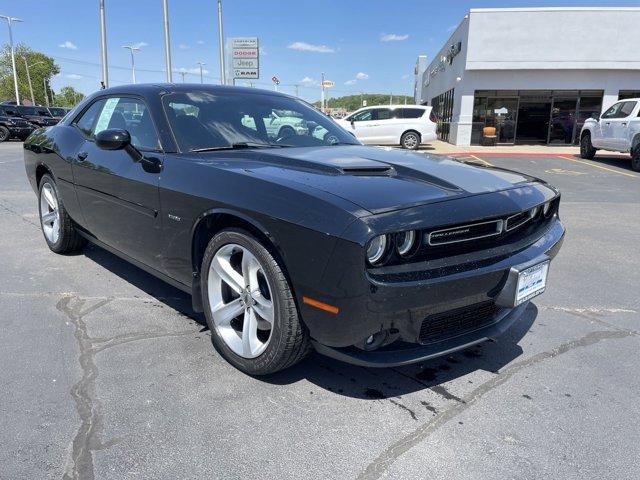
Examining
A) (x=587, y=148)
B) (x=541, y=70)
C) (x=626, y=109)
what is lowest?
(x=587, y=148)

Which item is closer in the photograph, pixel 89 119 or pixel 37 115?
pixel 89 119

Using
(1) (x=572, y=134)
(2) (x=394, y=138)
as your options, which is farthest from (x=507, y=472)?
(1) (x=572, y=134)

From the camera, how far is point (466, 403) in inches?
100

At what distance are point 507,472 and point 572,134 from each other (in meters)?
23.3

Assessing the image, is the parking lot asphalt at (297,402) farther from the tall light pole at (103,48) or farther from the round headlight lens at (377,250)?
the tall light pole at (103,48)

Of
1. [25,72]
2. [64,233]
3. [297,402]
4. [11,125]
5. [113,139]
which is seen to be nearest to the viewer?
[297,402]

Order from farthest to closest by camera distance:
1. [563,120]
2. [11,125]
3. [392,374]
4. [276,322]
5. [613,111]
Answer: [11,125] < [563,120] < [613,111] < [392,374] < [276,322]

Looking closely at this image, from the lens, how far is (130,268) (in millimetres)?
4613

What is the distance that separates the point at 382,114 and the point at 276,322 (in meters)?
18.2

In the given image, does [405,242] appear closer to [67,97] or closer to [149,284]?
Result: [149,284]

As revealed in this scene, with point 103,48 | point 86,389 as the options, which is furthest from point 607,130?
point 103,48

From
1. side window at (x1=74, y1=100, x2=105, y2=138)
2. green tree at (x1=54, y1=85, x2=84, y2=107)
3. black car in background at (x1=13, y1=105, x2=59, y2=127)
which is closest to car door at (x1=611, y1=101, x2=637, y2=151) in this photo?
side window at (x1=74, y1=100, x2=105, y2=138)

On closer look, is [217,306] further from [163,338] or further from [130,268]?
[130,268]

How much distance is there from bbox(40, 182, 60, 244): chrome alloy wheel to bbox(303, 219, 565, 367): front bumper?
11.5 ft
